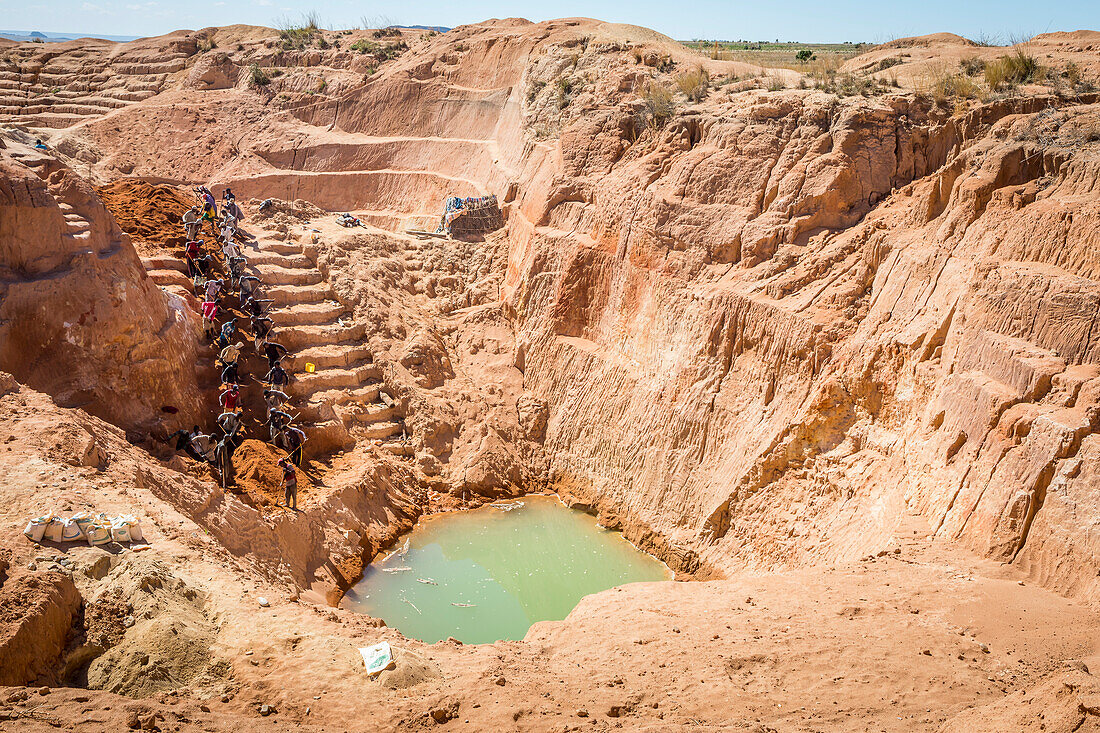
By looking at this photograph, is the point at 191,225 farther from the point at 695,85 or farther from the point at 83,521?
the point at 695,85

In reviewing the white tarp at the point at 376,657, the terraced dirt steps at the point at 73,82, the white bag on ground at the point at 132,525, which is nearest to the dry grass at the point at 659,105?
the white bag on ground at the point at 132,525

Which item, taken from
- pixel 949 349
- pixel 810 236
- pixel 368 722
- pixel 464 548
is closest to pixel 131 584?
pixel 368 722

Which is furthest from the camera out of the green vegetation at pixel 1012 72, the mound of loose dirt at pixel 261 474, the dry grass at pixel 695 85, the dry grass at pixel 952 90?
the dry grass at pixel 695 85

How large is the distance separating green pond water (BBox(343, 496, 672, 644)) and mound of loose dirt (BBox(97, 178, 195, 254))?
29.8 feet

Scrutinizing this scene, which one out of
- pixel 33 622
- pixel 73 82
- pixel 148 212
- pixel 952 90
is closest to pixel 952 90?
pixel 952 90

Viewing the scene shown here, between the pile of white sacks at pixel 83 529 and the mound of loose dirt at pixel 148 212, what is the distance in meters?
10.6

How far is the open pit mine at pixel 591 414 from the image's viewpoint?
26.1ft

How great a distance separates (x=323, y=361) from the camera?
18609mm

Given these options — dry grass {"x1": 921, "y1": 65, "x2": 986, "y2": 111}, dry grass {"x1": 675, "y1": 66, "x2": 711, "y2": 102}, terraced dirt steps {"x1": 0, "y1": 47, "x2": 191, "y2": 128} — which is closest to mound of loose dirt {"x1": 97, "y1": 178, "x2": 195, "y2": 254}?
terraced dirt steps {"x1": 0, "y1": 47, "x2": 191, "y2": 128}

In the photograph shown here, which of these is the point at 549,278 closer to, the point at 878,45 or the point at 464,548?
the point at 464,548

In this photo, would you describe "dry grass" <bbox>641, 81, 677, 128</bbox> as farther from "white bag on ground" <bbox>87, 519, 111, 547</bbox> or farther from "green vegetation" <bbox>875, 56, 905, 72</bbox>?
"white bag on ground" <bbox>87, 519, 111, 547</bbox>

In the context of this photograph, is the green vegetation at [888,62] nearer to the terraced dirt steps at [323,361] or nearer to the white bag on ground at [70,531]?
the terraced dirt steps at [323,361]

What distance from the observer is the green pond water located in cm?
1350

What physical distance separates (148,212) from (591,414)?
11.8 m
